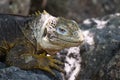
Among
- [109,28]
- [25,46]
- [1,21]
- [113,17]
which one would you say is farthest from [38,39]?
[113,17]

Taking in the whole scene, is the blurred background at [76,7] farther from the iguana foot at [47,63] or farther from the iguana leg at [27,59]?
the iguana leg at [27,59]

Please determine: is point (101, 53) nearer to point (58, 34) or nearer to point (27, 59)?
point (58, 34)

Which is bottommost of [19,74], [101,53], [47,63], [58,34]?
[19,74]

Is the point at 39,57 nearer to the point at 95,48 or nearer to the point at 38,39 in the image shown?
the point at 38,39

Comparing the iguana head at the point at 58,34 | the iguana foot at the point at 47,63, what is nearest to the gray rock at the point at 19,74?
the iguana foot at the point at 47,63

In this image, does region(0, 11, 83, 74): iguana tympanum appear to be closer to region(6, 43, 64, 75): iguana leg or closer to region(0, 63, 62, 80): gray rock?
region(6, 43, 64, 75): iguana leg

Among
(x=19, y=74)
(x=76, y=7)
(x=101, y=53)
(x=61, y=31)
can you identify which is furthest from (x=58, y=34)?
(x=76, y=7)
